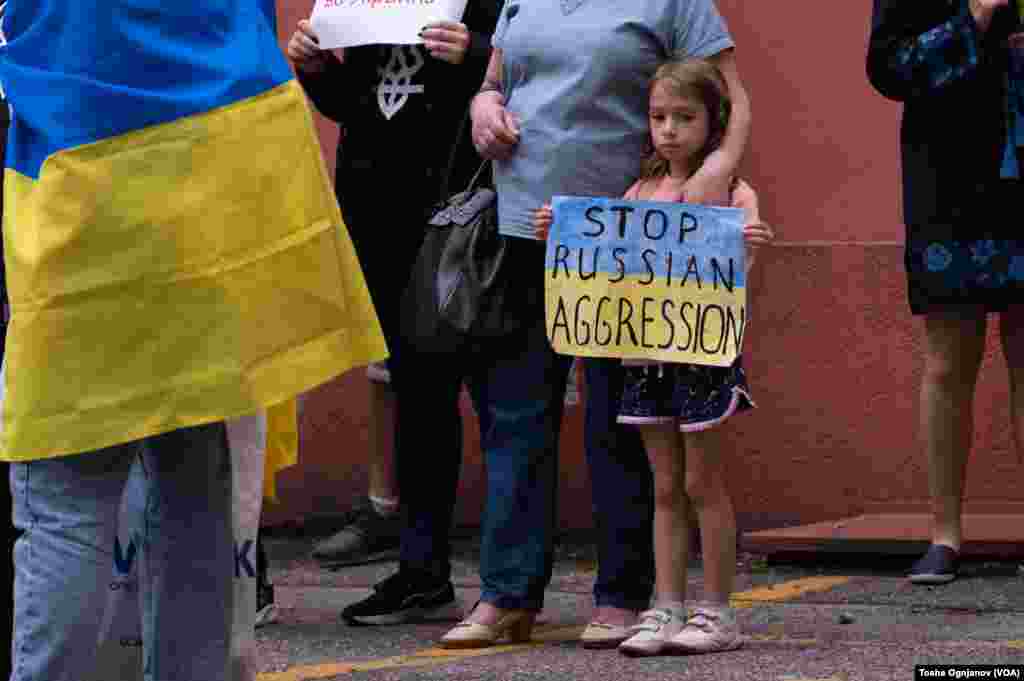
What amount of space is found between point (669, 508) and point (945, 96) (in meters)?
1.54

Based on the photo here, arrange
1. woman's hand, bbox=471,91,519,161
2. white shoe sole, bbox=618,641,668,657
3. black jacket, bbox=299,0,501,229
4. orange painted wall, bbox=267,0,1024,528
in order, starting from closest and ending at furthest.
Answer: white shoe sole, bbox=618,641,668,657, woman's hand, bbox=471,91,519,161, black jacket, bbox=299,0,501,229, orange painted wall, bbox=267,0,1024,528

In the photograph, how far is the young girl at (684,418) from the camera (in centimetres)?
525

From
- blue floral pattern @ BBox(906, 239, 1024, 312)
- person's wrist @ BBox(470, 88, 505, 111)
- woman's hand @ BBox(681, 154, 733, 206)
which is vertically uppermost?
person's wrist @ BBox(470, 88, 505, 111)

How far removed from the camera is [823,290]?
7316mm

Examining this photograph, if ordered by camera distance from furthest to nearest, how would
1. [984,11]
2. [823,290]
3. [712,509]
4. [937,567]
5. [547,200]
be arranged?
[823,290], [937,567], [984,11], [547,200], [712,509]

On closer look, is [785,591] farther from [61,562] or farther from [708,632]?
[61,562]

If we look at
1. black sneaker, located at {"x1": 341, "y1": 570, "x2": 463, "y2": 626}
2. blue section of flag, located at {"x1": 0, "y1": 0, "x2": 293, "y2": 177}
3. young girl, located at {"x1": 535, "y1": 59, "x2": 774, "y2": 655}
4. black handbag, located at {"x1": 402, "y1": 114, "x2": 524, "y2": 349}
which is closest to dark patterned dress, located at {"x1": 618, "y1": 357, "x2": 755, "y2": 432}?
young girl, located at {"x1": 535, "y1": 59, "x2": 774, "y2": 655}

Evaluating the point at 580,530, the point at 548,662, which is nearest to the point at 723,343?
the point at 548,662

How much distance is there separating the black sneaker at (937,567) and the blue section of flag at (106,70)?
3.21 m

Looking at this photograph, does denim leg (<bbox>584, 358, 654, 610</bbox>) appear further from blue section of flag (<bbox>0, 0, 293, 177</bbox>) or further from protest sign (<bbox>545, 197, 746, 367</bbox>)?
blue section of flag (<bbox>0, 0, 293, 177</bbox>)

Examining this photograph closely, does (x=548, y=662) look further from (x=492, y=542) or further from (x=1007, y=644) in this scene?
(x=1007, y=644)

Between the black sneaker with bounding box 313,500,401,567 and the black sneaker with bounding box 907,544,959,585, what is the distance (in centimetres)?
177

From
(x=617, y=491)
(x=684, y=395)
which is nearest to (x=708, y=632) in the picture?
(x=617, y=491)

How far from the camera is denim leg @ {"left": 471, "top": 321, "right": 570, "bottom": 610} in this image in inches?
216
